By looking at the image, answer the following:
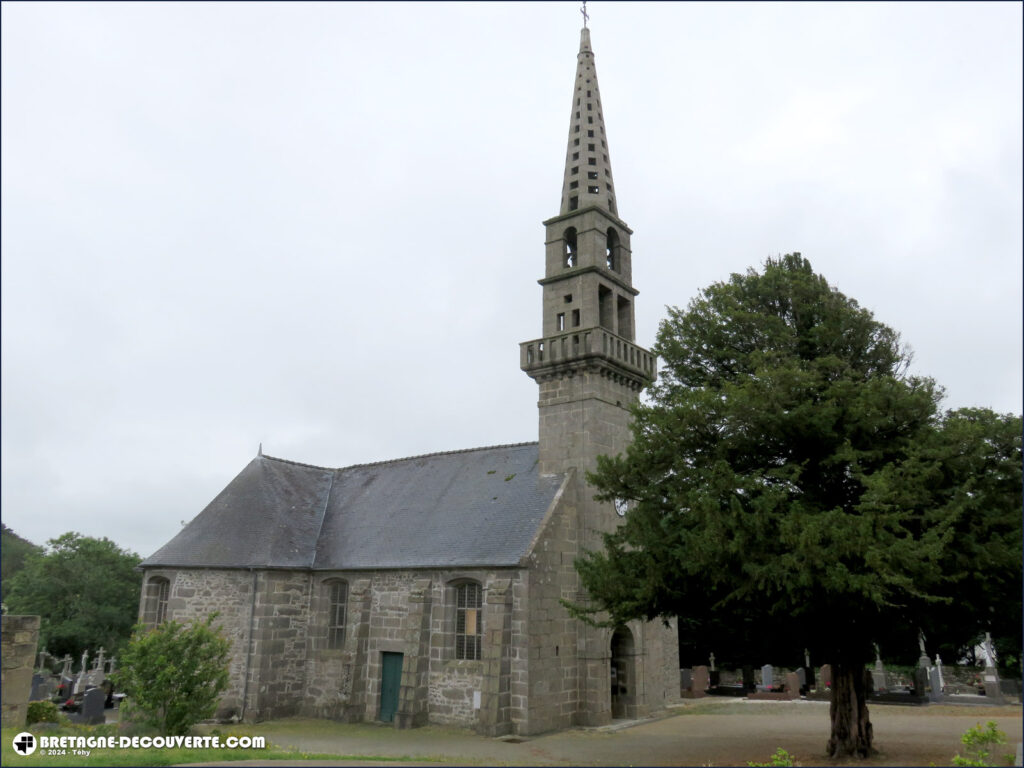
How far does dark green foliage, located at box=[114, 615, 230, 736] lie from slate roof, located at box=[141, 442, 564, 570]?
7.94m

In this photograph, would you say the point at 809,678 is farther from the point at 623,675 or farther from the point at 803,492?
the point at 803,492

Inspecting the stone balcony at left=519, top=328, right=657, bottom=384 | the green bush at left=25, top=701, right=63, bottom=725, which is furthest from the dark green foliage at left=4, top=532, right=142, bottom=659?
the stone balcony at left=519, top=328, right=657, bottom=384

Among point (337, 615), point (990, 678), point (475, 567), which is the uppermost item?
point (475, 567)

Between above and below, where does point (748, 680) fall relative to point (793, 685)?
below

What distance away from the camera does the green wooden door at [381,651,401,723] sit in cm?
2341

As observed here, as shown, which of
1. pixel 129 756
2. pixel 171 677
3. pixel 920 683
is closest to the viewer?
pixel 129 756

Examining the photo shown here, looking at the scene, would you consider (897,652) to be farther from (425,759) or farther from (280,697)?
(280,697)

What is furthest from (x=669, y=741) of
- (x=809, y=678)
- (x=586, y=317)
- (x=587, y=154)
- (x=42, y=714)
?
(x=587, y=154)

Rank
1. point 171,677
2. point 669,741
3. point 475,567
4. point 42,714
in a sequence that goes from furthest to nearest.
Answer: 1. point 475,567
2. point 669,741
3. point 42,714
4. point 171,677

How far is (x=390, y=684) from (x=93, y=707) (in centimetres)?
937

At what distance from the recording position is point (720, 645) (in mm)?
35719

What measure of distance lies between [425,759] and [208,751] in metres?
4.49

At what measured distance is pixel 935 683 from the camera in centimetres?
2533

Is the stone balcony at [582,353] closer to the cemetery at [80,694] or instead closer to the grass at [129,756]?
the grass at [129,756]
